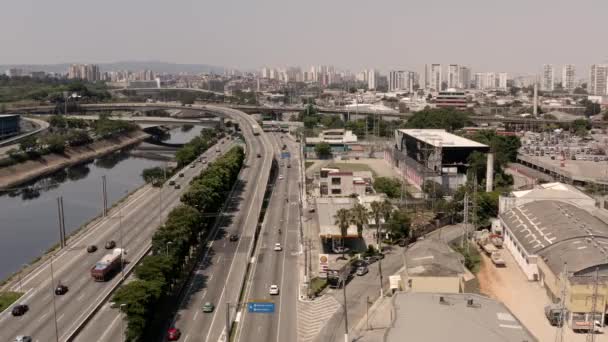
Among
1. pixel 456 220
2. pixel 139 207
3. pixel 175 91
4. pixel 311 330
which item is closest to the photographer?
pixel 311 330

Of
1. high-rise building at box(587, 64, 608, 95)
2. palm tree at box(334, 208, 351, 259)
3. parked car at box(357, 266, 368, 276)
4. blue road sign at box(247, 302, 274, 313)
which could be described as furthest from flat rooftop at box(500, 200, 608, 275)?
high-rise building at box(587, 64, 608, 95)

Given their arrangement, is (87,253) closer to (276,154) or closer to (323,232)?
(323,232)

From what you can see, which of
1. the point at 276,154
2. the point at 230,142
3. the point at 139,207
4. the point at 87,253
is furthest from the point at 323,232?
the point at 230,142

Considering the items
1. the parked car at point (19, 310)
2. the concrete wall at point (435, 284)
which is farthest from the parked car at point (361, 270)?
the parked car at point (19, 310)

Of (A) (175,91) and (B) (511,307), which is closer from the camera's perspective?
(B) (511,307)

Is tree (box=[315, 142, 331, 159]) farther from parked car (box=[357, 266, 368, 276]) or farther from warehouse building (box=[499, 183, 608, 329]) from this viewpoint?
parked car (box=[357, 266, 368, 276])
